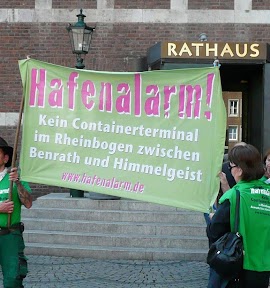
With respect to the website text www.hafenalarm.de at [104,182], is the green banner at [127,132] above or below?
above

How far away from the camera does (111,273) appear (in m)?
7.36

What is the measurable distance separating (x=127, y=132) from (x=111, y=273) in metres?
3.35

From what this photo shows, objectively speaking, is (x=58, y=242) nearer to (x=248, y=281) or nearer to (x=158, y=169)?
(x=158, y=169)

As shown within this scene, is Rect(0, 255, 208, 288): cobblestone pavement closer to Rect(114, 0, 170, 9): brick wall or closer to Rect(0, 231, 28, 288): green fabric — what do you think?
Rect(0, 231, 28, 288): green fabric

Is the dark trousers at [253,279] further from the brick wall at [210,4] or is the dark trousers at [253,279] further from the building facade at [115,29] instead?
the brick wall at [210,4]

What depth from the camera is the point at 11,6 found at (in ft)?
41.9

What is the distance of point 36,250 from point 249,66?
619cm

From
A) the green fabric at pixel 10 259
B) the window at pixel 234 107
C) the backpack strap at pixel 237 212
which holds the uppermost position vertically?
the window at pixel 234 107

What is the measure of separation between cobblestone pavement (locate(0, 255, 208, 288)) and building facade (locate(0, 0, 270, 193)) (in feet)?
15.6

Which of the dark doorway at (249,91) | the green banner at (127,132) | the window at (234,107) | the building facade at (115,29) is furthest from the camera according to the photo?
the window at (234,107)

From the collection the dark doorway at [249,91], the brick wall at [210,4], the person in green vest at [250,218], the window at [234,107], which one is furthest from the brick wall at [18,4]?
the person in green vest at [250,218]

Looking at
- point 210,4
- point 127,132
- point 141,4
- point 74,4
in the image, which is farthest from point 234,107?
point 127,132

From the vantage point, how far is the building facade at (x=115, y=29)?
12.6 m

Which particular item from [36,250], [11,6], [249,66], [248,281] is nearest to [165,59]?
[249,66]
